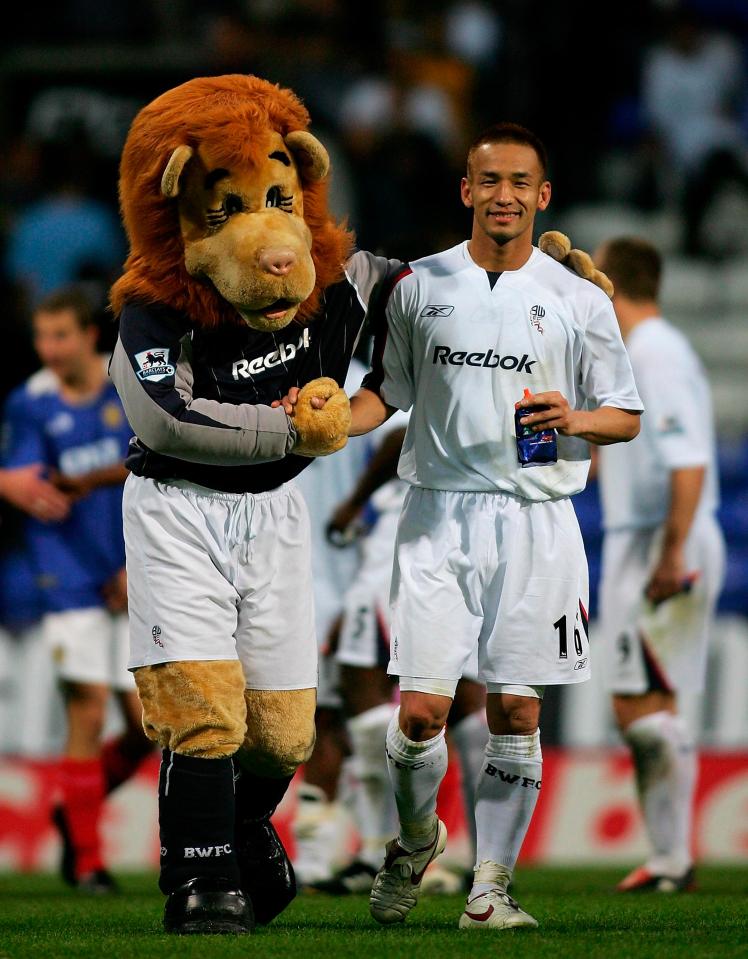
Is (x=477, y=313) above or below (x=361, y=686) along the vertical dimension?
above

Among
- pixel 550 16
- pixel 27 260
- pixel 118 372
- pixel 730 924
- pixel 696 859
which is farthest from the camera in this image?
pixel 550 16

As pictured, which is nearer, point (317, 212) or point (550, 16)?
point (317, 212)

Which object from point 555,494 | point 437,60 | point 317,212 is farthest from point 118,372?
point 437,60

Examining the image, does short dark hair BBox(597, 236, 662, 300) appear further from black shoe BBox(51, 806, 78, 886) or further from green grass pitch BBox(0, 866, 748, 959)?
black shoe BBox(51, 806, 78, 886)

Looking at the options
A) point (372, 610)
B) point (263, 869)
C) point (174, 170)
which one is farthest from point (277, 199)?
point (372, 610)

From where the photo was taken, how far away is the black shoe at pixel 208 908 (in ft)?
14.3

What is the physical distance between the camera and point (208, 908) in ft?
14.3

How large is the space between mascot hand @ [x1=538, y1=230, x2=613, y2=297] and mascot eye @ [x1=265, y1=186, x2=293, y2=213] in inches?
30.3

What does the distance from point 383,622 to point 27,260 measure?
493cm

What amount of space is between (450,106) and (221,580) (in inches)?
309

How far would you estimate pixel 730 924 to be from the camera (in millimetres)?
4766

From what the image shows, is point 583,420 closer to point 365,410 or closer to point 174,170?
point 365,410

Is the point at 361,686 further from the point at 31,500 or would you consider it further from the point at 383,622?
the point at 31,500

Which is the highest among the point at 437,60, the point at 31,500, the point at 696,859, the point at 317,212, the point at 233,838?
the point at 437,60
